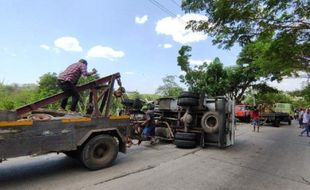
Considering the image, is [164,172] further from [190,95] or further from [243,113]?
[243,113]

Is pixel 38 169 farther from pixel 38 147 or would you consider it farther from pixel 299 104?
pixel 299 104

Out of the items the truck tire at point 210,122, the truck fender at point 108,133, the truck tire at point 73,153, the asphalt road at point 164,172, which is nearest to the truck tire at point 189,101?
the truck tire at point 210,122

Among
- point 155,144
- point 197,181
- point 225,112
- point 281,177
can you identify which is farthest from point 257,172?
point 155,144

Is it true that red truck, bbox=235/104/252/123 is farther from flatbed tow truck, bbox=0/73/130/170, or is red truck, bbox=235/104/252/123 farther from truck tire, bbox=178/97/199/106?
flatbed tow truck, bbox=0/73/130/170

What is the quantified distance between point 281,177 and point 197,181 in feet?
7.34

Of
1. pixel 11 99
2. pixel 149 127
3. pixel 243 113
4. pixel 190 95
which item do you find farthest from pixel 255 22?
pixel 243 113

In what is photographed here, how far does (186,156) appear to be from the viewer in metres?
8.88

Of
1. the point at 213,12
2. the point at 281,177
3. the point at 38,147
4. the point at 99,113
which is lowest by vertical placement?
the point at 281,177

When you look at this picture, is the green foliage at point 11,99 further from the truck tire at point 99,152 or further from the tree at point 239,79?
the tree at point 239,79

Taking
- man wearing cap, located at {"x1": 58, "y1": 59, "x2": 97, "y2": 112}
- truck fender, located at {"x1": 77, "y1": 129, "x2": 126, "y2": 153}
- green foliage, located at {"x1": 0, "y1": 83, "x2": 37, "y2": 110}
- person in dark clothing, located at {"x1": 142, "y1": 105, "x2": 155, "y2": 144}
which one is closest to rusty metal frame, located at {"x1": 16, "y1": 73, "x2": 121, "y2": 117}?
man wearing cap, located at {"x1": 58, "y1": 59, "x2": 97, "y2": 112}

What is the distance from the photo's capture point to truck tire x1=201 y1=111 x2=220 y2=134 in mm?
10414

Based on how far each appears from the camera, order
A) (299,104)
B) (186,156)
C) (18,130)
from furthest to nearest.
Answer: (299,104) → (186,156) → (18,130)

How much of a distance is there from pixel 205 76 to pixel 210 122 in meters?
21.8

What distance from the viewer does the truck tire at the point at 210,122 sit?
1041cm
